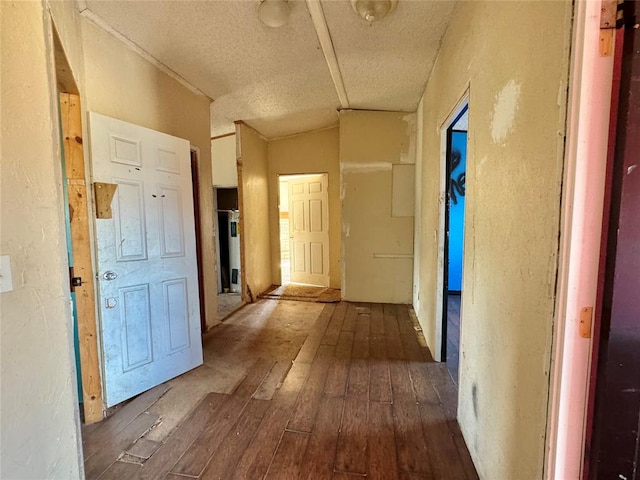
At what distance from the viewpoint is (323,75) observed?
2.99 metres

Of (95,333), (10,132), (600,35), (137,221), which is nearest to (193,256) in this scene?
(137,221)

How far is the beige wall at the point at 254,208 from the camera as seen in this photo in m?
4.33

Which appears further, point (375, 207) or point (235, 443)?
point (375, 207)

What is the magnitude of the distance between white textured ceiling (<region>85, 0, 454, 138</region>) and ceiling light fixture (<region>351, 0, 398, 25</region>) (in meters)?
0.08

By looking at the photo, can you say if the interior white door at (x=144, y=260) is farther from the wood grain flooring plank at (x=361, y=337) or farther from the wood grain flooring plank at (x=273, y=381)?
the wood grain flooring plank at (x=361, y=337)

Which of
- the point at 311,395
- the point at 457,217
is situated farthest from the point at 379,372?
the point at 457,217

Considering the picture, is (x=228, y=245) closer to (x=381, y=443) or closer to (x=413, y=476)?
(x=381, y=443)

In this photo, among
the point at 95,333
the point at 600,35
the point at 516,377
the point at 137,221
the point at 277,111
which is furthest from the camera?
the point at 277,111

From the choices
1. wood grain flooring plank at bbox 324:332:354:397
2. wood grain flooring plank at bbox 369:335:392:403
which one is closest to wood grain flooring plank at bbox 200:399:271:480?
wood grain flooring plank at bbox 324:332:354:397

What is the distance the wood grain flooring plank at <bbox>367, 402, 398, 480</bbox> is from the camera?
4.87 ft

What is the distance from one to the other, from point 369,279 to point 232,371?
7.71 ft

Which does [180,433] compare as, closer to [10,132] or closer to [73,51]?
[10,132]

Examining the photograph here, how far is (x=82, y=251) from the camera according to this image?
1.80 meters

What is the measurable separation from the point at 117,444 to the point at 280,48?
2.90m
